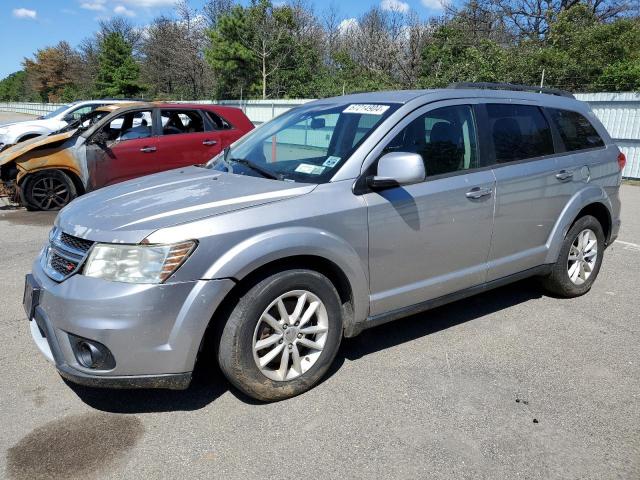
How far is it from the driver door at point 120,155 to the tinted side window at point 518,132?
5910 millimetres

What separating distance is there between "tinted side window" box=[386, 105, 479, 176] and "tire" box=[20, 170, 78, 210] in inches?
269

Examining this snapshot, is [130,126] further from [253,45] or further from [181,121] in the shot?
[253,45]

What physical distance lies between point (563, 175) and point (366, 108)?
182cm

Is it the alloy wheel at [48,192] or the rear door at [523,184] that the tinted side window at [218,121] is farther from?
the rear door at [523,184]

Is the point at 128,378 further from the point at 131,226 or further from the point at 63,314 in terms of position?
the point at 131,226

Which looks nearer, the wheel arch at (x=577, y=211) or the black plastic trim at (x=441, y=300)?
the black plastic trim at (x=441, y=300)

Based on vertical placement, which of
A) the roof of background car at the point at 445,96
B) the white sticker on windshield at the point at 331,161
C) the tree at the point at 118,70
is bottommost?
the white sticker on windshield at the point at 331,161

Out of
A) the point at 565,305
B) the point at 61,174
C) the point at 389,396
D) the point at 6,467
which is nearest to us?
the point at 6,467

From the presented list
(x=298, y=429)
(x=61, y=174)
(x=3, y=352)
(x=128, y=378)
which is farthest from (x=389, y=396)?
(x=61, y=174)

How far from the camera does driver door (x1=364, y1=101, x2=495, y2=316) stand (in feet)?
11.3

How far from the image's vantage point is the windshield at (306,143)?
350cm

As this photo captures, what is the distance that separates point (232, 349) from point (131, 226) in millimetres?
835

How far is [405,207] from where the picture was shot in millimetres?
3484

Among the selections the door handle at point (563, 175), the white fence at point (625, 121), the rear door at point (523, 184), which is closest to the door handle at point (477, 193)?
the rear door at point (523, 184)
